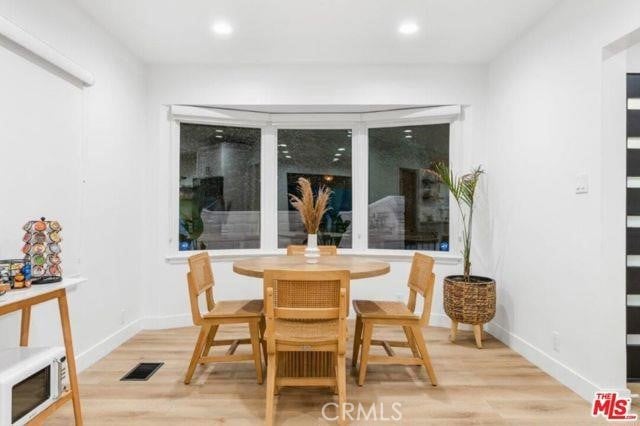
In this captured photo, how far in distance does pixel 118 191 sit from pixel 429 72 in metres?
3.29

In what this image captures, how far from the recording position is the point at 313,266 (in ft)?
9.04

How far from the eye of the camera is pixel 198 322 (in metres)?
2.65

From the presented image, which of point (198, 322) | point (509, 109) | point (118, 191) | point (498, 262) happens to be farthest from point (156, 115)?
point (498, 262)

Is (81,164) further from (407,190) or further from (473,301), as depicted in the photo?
(473,301)

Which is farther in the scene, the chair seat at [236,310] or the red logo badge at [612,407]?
the chair seat at [236,310]

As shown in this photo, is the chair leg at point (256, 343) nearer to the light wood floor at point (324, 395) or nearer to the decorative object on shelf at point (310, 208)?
the light wood floor at point (324, 395)

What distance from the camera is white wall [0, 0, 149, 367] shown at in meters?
2.26

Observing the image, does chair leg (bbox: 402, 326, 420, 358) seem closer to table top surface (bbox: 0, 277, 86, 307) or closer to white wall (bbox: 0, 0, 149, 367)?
table top surface (bbox: 0, 277, 86, 307)

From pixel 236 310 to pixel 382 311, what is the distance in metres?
1.05

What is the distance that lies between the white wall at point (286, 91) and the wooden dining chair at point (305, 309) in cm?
231

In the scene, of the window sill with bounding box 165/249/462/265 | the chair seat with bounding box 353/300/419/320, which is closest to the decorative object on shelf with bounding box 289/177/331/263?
the chair seat with bounding box 353/300/419/320

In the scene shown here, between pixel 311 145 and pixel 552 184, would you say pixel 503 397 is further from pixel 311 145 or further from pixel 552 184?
pixel 311 145

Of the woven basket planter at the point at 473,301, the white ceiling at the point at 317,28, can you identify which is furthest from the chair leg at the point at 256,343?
the white ceiling at the point at 317,28

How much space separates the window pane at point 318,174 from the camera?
4586mm
